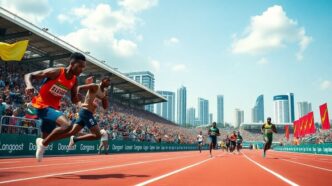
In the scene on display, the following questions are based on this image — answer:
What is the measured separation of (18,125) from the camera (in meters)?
15.9

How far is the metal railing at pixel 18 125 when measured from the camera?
586 inches

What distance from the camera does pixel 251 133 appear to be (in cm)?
11181

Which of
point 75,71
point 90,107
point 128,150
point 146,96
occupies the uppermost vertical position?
point 146,96

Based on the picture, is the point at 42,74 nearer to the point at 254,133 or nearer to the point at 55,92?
the point at 55,92

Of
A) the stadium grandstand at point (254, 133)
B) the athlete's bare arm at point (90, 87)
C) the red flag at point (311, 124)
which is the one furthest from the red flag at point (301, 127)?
the stadium grandstand at point (254, 133)

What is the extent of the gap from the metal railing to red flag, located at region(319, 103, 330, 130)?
22338 mm

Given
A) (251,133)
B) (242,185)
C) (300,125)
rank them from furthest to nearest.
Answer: (251,133) → (300,125) → (242,185)

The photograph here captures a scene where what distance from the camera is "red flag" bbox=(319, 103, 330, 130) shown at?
26.2m

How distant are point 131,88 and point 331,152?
3446cm

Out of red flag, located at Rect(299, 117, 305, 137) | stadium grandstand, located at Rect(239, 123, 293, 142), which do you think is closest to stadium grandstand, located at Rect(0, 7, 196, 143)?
red flag, located at Rect(299, 117, 305, 137)

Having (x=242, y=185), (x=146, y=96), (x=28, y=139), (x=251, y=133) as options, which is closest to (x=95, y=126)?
(x=242, y=185)

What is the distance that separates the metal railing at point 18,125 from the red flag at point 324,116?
Answer: 22338 mm

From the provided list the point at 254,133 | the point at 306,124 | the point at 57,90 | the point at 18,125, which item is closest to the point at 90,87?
the point at 57,90

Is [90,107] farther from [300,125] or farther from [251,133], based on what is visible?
[251,133]
